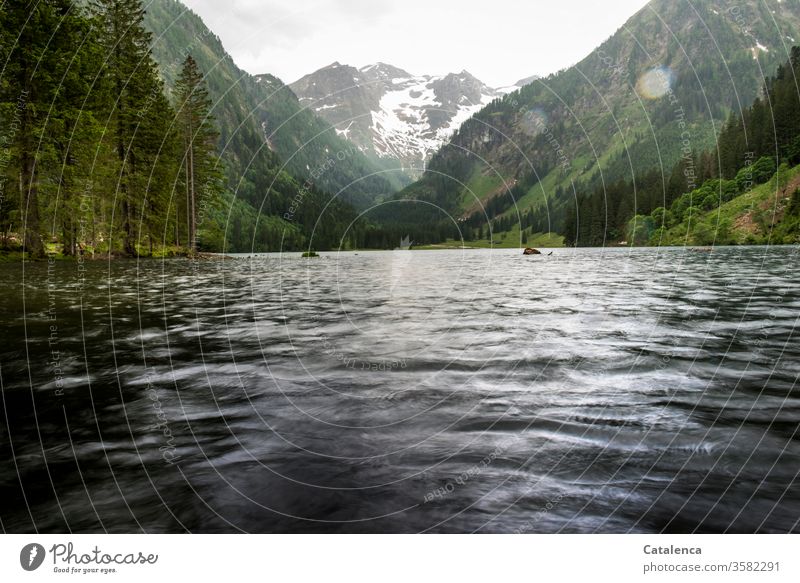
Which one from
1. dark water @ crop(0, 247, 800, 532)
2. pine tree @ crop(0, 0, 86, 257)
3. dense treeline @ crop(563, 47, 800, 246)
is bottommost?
dark water @ crop(0, 247, 800, 532)

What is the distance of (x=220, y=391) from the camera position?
31.4 feet

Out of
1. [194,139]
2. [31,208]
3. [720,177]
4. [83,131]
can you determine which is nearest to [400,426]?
[31,208]

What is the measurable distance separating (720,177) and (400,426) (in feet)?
347

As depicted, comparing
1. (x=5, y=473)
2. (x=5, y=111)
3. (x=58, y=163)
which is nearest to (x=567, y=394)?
(x=5, y=473)

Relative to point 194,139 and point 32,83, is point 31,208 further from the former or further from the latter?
point 194,139

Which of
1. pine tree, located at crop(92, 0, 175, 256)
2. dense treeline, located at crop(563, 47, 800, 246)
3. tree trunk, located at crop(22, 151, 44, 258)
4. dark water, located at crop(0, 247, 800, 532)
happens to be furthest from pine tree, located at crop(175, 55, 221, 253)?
dense treeline, located at crop(563, 47, 800, 246)

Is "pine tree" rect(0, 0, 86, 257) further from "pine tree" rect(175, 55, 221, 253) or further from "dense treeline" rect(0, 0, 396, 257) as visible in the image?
"pine tree" rect(175, 55, 221, 253)

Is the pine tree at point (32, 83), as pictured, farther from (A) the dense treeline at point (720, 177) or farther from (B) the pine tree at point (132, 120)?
(A) the dense treeline at point (720, 177)

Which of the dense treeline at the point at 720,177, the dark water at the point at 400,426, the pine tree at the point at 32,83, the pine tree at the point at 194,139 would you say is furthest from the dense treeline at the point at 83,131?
the dense treeline at the point at 720,177

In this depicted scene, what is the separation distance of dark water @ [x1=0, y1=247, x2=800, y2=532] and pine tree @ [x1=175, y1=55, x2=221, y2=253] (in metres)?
62.7

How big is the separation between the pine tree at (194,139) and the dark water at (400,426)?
62.7 metres

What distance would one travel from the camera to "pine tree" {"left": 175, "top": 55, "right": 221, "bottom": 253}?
7144 centimetres
